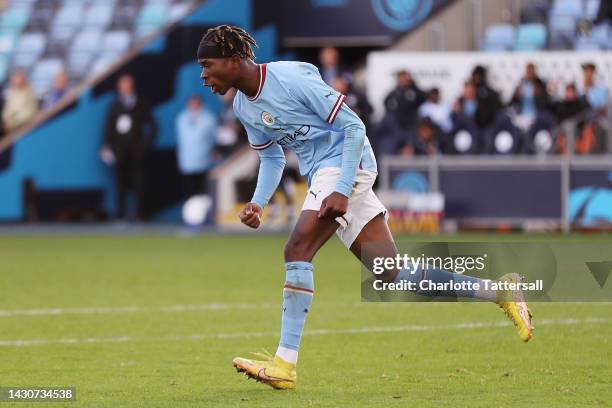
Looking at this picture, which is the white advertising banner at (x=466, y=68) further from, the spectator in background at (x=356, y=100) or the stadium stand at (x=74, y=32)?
the stadium stand at (x=74, y=32)

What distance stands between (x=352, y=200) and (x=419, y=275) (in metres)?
0.53

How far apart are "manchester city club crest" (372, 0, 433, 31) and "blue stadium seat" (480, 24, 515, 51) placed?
4.38 ft

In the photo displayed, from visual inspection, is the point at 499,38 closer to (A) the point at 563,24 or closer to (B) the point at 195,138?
(A) the point at 563,24

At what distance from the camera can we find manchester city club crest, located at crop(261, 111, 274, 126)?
784 centimetres

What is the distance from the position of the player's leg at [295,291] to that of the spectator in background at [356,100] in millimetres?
14317

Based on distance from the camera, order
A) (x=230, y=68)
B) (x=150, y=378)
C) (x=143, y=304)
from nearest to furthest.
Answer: (x=230, y=68)
(x=150, y=378)
(x=143, y=304)

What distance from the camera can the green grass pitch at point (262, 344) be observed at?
7555 mm

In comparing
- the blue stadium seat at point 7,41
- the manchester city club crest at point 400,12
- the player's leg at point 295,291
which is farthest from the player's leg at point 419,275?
the blue stadium seat at point 7,41

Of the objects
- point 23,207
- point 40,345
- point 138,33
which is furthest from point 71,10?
point 40,345

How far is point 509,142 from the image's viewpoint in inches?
858

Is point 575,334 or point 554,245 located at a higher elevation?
point 554,245

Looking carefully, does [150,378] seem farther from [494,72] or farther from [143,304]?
[494,72]

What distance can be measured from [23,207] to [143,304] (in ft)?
46.5

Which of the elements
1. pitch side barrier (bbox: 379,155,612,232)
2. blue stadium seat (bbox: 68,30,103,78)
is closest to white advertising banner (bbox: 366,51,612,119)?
pitch side barrier (bbox: 379,155,612,232)
